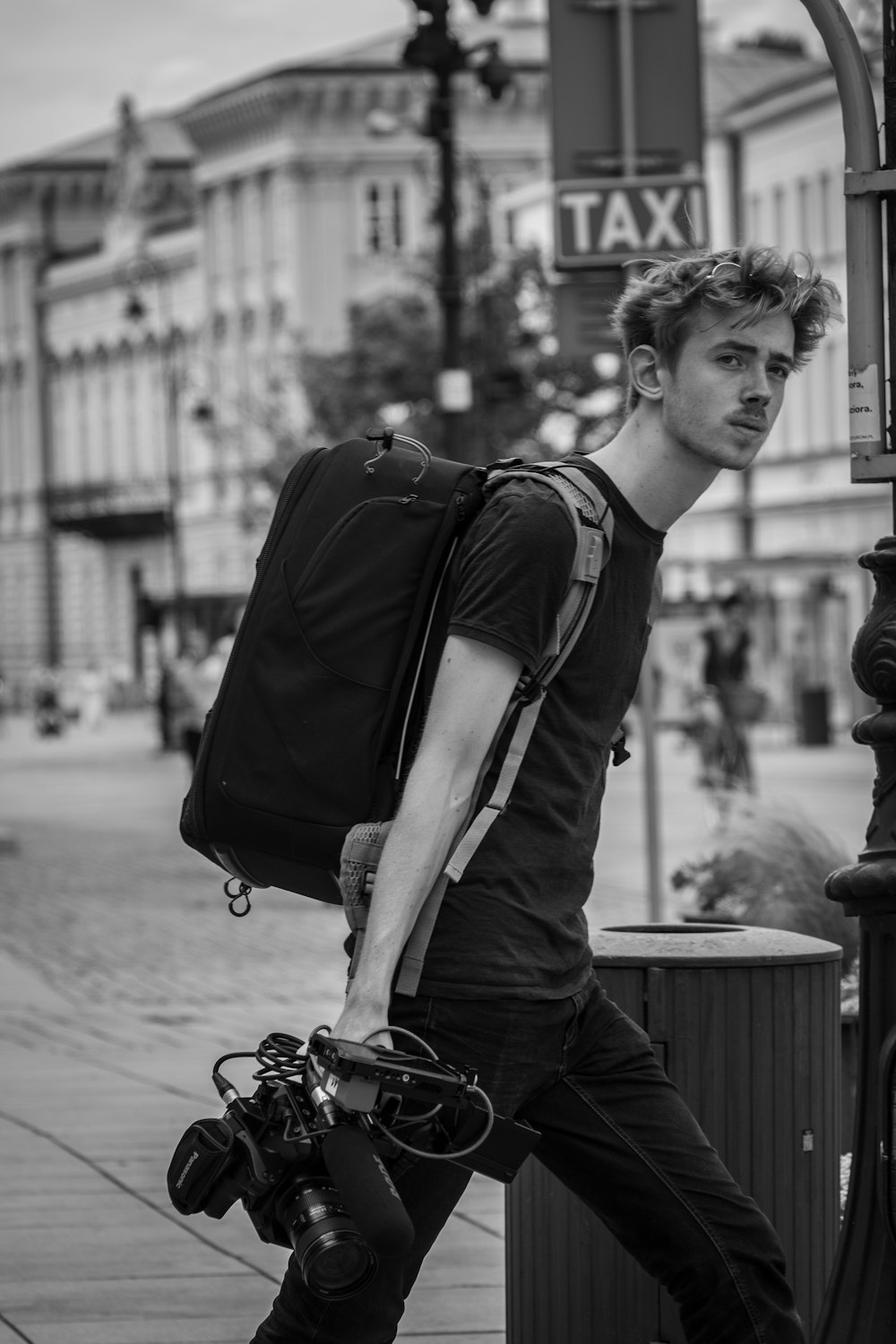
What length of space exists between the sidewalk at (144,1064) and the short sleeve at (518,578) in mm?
2179

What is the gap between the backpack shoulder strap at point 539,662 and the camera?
10.1ft

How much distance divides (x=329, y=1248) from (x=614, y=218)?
563cm

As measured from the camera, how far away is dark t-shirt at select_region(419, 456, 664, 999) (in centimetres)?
306

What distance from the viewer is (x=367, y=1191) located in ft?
9.55

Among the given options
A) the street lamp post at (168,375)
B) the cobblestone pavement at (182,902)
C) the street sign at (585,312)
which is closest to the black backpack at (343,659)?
the cobblestone pavement at (182,902)

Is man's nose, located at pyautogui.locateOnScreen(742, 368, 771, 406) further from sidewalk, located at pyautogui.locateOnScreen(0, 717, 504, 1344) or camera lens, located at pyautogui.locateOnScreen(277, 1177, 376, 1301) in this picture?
sidewalk, located at pyautogui.locateOnScreen(0, 717, 504, 1344)

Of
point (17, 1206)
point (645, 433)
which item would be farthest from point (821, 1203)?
point (17, 1206)

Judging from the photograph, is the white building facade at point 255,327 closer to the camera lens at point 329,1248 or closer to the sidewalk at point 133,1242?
the sidewalk at point 133,1242

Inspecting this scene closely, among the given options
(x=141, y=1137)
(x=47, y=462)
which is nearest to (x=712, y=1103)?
(x=141, y=1137)

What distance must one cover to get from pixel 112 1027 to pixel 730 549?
149 feet

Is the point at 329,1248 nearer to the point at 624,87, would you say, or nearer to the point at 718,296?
the point at 718,296

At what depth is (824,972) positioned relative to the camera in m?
3.97

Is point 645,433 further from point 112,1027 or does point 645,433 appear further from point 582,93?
point 112,1027

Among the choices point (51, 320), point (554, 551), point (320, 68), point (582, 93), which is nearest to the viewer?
point (554, 551)
